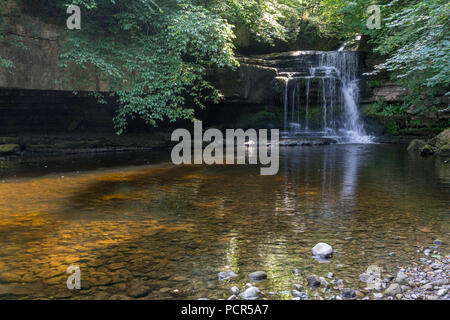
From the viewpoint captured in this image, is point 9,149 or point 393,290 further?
point 9,149

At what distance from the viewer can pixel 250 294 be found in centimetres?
220

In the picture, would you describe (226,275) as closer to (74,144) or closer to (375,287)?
(375,287)

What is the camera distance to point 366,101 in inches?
643

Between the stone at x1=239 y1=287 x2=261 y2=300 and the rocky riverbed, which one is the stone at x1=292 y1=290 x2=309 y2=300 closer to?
the rocky riverbed

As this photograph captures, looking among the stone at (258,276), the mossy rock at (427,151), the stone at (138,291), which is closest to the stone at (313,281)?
the stone at (258,276)

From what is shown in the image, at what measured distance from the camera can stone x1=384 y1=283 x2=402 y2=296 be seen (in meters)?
2.17

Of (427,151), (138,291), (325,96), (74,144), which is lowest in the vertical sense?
(138,291)

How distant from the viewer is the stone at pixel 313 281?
2.31 m

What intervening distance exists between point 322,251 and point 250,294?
2.94ft

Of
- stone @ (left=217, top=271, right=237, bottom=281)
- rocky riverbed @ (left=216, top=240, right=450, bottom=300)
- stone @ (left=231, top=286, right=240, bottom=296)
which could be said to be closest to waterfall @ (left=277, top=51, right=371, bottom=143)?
rocky riverbed @ (left=216, top=240, right=450, bottom=300)

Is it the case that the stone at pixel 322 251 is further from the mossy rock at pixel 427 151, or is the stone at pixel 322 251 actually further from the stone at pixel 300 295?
the mossy rock at pixel 427 151

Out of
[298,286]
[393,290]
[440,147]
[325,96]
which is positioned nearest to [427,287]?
[393,290]

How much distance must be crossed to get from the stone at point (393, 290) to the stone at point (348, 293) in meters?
0.22
